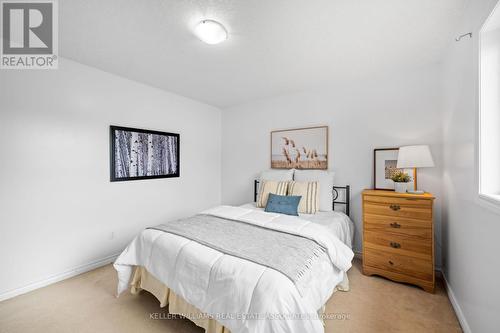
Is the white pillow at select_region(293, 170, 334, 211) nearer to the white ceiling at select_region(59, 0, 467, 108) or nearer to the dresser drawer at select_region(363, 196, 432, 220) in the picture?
the dresser drawer at select_region(363, 196, 432, 220)

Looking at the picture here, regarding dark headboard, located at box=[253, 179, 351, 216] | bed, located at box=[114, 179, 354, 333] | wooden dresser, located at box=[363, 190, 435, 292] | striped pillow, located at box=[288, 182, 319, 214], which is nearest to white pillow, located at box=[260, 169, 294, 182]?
striped pillow, located at box=[288, 182, 319, 214]

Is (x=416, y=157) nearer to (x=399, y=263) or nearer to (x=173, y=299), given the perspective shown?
(x=399, y=263)

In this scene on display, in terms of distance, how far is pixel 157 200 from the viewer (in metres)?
3.33

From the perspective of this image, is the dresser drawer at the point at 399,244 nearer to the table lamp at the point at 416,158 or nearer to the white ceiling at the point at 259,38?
the table lamp at the point at 416,158

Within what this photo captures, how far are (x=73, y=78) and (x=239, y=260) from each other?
2818 millimetres

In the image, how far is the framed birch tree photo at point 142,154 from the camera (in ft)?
9.21

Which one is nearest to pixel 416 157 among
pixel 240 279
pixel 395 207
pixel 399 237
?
pixel 395 207

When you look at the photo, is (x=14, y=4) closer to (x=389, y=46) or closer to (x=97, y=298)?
(x=97, y=298)

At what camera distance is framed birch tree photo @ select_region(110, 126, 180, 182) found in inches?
110

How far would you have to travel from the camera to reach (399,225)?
2221mm

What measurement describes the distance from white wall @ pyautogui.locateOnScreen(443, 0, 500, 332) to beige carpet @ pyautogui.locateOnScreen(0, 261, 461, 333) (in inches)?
10.7

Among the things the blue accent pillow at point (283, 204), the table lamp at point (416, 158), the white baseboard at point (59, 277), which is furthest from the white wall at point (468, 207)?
the white baseboard at point (59, 277)

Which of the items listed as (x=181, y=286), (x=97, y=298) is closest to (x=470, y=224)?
(x=181, y=286)

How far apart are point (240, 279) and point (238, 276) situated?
0.02 meters
